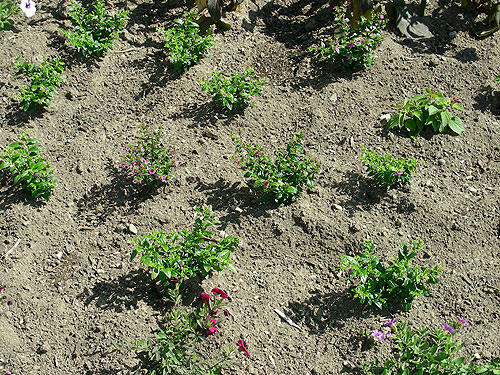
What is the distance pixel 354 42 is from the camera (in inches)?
187

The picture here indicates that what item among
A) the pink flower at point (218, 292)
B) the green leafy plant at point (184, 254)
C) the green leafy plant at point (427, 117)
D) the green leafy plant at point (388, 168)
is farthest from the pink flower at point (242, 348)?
the green leafy plant at point (427, 117)

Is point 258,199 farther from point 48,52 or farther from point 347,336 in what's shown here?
point 48,52

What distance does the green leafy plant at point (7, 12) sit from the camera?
470 cm

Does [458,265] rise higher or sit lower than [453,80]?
lower

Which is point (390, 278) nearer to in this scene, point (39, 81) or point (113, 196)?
point (113, 196)

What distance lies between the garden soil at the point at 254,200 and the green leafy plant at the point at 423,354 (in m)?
0.09

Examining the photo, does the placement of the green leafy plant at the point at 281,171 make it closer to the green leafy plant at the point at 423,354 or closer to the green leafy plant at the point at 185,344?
the green leafy plant at the point at 185,344

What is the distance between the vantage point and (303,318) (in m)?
3.63

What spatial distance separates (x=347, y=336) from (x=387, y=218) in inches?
35.2

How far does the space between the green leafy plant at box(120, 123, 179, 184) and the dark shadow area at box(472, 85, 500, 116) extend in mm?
2386

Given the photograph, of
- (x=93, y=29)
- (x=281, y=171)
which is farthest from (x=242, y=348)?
(x=93, y=29)

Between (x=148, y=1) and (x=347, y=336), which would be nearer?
(x=347, y=336)

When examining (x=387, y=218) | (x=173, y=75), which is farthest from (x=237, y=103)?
(x=387, y=218)

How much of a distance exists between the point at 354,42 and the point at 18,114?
255 cm
